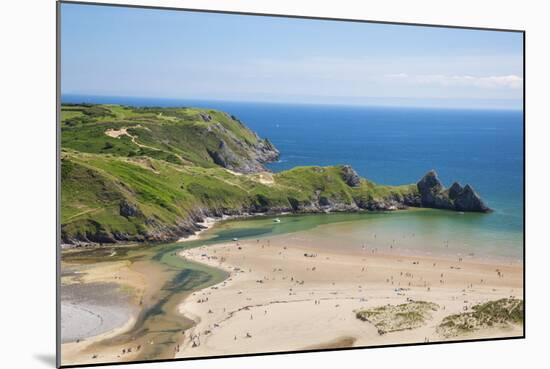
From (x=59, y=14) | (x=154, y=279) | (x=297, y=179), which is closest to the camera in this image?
(x=59, y=14)

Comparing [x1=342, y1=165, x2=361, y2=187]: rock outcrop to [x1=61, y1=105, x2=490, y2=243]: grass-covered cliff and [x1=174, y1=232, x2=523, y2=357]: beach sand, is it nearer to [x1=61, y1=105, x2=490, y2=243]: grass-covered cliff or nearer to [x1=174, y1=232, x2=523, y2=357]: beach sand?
[x1=61, y1=105, x2=490, y2=243]: grass-covered cliff

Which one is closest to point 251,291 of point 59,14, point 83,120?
point 83,120

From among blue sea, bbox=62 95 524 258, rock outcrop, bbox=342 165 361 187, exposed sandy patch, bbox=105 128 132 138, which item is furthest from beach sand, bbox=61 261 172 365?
rock outcrop, bbox=342 165 361 187

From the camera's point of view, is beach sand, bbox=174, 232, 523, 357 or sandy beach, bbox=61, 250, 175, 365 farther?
beach sand, bbox=174, 232, 523, 357

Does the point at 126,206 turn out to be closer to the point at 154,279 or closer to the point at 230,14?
the point at 154,279

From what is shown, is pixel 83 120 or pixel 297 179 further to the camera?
pixel 297 179
